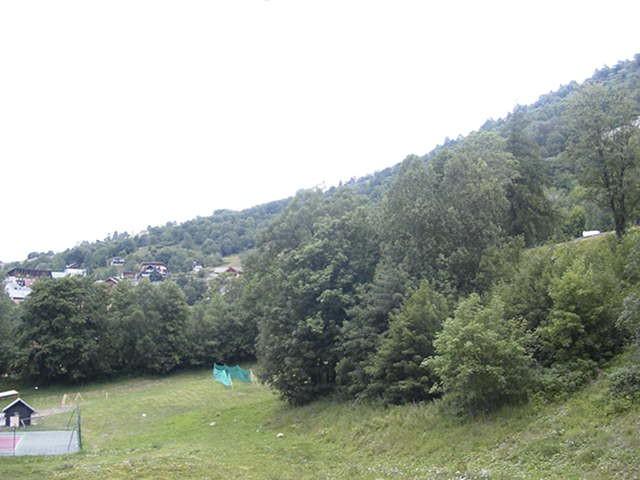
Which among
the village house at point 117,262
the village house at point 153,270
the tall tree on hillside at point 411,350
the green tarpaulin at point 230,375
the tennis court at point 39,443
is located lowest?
the green tarpaulin at point 230,375

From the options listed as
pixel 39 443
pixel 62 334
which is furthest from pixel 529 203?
pixel 62 334

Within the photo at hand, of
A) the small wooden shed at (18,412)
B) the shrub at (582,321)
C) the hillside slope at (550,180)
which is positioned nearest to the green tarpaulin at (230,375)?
the hillside slope at (550,180)

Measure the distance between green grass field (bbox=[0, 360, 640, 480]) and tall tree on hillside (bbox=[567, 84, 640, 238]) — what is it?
1633cm

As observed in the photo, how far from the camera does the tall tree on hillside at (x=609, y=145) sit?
2956cm

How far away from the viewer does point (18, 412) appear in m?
35.3

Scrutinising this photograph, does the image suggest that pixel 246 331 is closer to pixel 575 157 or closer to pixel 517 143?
pixel 517 143

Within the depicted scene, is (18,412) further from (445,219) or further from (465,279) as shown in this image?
(445,219)

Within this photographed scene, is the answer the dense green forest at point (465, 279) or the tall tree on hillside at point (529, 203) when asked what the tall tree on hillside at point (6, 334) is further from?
the tall tree on hillside at point (529, 203)

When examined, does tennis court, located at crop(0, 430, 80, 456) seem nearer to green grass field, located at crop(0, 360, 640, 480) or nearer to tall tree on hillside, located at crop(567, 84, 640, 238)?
green grass field, located at crop(0, 360, 640, 480)

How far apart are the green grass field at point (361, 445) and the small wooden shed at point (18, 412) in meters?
3.61

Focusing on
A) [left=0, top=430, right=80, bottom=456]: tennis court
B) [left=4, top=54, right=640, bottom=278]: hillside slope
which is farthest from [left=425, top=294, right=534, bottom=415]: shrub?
[left=0, top=430, right=80, bottom=456]: tennis court

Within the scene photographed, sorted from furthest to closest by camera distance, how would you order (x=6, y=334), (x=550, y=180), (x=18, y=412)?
(x=6, y=334), (x=550, y=180), (x=18, y=412)

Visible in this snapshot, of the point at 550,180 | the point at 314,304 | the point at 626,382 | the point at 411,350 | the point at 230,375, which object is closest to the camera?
the point at 626,382

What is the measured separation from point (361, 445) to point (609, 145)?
20635mm
